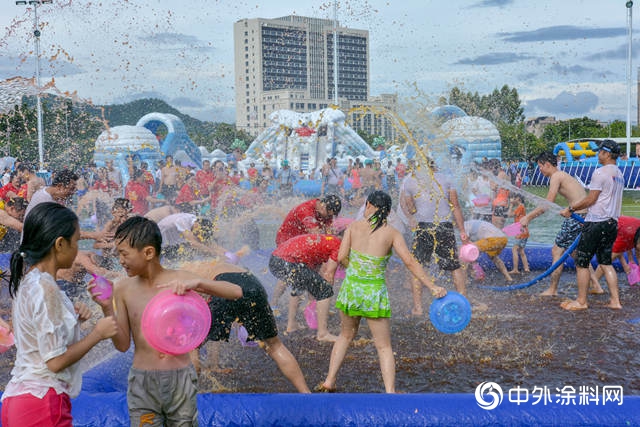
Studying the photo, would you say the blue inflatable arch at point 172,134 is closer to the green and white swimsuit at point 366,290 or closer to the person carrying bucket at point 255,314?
the person carrying bucket at point 255,314

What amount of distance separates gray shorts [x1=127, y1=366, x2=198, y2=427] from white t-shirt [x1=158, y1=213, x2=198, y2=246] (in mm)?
4637

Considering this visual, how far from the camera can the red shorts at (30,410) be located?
100 inches

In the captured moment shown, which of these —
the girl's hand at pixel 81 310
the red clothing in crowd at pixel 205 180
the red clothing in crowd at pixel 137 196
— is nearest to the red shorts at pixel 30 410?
the girl's hand at pixel 81 310

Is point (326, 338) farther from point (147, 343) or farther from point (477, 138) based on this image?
point (477, 138)

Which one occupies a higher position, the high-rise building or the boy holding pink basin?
the high-rise building

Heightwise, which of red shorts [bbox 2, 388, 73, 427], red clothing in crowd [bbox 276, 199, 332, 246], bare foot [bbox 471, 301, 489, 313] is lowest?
bare foot [bbox 471, 301, 489, 313]

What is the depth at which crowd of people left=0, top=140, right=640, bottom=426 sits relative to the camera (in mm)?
2598

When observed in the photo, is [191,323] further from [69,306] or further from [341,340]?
[341,340]

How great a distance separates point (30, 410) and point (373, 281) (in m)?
2.57

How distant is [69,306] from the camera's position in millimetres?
2672

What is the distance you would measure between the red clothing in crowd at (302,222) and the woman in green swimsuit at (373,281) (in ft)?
5.26

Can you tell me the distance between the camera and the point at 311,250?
234 inches

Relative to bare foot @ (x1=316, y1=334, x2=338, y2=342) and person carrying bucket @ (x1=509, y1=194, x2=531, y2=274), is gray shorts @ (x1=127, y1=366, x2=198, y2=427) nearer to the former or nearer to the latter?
bare foot @ (x1=316, y1=334, x2=338, y2=342)

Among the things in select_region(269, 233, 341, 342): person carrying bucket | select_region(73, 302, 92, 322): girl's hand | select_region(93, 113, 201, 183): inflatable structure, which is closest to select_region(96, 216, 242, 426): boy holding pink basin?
select_region(73, 302, 92, 322): girl's hand
